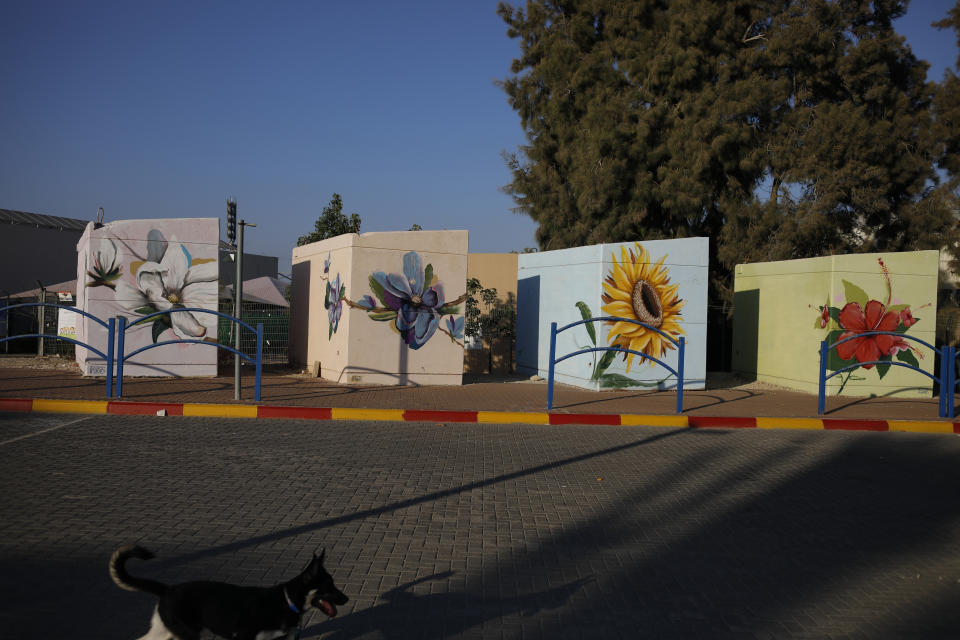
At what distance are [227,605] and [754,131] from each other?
73.4ft

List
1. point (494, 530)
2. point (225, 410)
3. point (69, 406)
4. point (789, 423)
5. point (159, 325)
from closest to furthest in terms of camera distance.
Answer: point (494, 530) < point (69, 406) < point (225, 410) < point (789, 423) < point (159, 325)

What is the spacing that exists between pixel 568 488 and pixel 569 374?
891 cm

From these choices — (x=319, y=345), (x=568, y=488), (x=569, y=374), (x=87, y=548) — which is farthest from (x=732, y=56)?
(x=87, y=548)

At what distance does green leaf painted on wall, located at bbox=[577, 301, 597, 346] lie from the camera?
15.2 meters

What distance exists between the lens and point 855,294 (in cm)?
1528

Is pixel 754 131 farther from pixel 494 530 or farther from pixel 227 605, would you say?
pixel 227 605

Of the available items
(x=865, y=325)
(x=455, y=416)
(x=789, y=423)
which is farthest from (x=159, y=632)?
(x=865, y=325)

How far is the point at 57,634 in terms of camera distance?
12.2 feet

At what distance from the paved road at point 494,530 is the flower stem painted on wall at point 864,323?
613 centimetres

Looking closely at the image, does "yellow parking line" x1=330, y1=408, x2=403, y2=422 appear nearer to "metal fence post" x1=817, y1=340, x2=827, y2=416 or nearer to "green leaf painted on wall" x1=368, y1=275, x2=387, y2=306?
"green leaf painted on wall" x1=368, y1=275, x2=387, y2=306

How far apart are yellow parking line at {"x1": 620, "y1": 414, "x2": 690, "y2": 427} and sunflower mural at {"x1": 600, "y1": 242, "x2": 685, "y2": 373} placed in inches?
142

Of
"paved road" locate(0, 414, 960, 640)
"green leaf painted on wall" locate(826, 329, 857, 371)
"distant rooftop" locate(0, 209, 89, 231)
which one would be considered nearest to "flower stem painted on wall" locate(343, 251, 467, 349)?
"paved road" locate(0, 414, 960, 640)

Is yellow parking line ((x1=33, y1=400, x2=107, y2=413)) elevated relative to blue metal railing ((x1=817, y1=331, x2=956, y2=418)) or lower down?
lower down

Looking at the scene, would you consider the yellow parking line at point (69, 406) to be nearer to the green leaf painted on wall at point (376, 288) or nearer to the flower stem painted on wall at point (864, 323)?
the green leaf painted on wall at point (376, 288)
